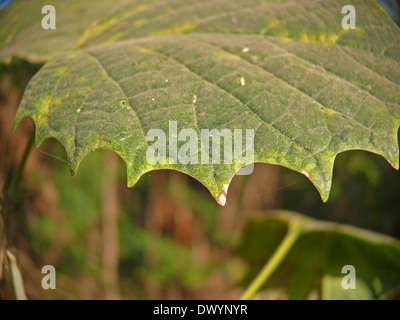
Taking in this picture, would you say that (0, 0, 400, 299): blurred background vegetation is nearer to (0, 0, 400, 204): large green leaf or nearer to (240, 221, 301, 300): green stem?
(240, 221, 301, 300): green stem

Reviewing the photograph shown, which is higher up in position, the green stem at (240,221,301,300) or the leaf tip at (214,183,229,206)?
the leaf tip at (214,183,229,206)

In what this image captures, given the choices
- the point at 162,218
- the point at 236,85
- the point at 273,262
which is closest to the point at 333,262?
the point at 273,262

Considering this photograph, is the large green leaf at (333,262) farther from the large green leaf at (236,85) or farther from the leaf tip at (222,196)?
the leaf tip at (222,196)

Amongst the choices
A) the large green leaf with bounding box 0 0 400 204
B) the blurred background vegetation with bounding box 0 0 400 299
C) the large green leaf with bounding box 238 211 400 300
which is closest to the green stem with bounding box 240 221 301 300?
the large green leaf with bounding box 238 211 400 300

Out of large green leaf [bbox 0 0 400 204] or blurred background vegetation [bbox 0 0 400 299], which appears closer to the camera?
large green leaf [bbox 0 0 400 204]

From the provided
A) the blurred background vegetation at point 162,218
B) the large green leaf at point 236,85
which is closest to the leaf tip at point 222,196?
the large green leaf at point 236,85
